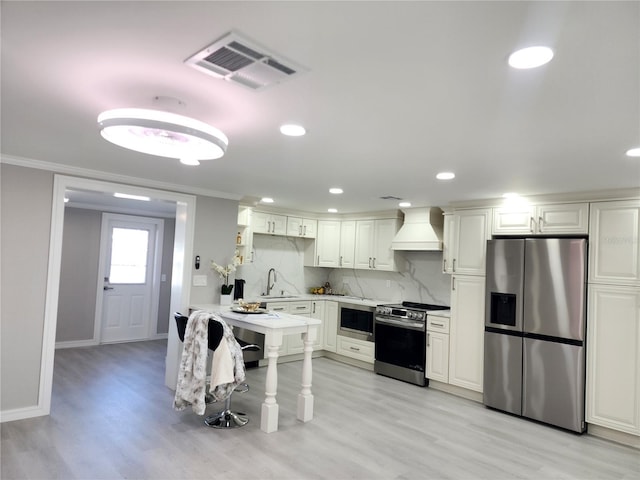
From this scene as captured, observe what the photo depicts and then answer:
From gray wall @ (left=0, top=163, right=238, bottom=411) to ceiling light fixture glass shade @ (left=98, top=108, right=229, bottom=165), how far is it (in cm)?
212

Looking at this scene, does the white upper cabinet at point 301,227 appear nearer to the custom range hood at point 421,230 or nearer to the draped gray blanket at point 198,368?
the custom range hood at point 421,230

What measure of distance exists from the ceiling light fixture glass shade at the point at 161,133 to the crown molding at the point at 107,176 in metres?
2.06

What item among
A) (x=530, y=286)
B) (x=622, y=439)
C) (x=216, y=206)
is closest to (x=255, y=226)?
(x=216, y=206)

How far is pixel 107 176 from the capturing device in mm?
4059

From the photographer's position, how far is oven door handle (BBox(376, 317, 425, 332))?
203 inches

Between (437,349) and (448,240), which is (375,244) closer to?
(448,240)

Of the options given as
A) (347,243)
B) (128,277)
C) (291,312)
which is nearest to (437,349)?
(291,312)

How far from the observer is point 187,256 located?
4711mm

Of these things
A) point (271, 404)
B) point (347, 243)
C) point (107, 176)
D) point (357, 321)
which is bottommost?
point (271, 404)

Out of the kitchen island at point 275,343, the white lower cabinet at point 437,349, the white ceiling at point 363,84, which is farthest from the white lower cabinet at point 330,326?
the white ceiling at point 363,84

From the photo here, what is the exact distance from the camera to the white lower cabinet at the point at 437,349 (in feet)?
16.2

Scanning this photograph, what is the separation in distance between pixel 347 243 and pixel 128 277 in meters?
3.79

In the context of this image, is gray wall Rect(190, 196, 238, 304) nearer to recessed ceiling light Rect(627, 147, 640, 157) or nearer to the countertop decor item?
the countertop decor item

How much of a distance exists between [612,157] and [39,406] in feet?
16.4
